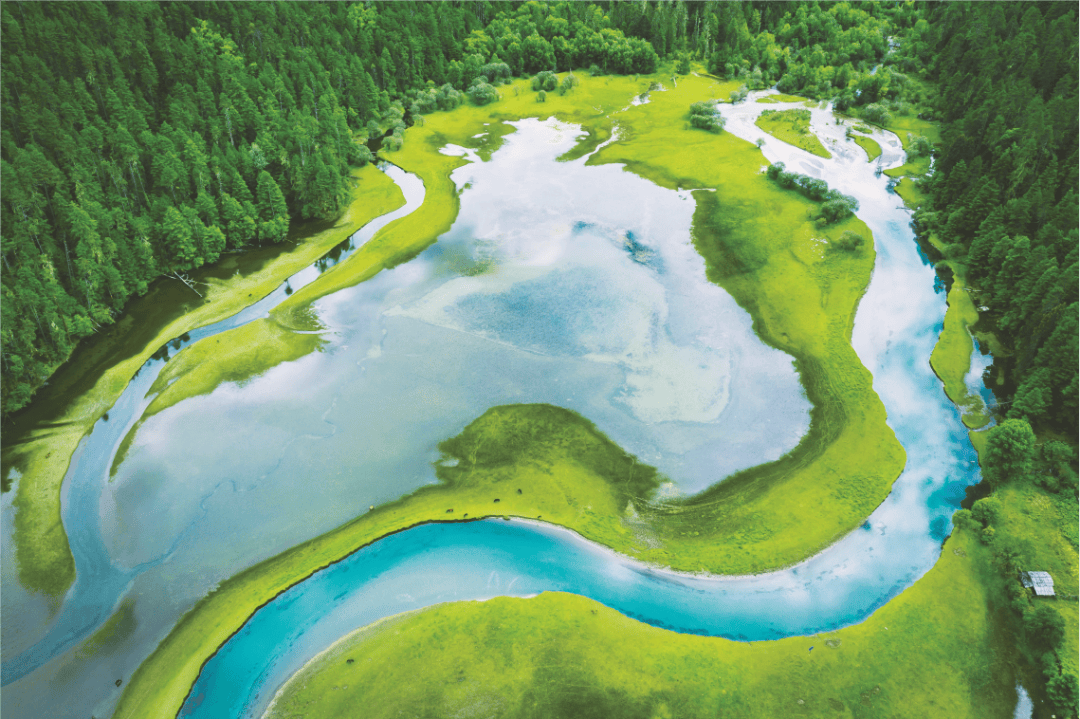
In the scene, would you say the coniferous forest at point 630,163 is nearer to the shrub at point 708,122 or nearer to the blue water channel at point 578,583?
the shrub at point 708,122

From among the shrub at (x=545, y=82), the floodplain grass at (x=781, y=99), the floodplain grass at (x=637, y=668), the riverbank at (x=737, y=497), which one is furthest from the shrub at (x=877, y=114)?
the floodplain grass at (x=637, y=668)

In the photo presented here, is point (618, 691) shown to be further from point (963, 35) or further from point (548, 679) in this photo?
point (963, 35)

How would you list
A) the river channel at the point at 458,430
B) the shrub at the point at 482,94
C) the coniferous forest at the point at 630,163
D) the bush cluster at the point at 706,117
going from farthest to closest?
the shrub at the point at 482,94
the bush cluster at the point at 706,117
the coniferous forest at the point at 630,163
the river channel at the point at 458,430

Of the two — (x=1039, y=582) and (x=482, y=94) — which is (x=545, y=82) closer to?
(x=482, y=94)

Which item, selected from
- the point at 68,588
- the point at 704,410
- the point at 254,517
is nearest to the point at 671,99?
the point at 704,410

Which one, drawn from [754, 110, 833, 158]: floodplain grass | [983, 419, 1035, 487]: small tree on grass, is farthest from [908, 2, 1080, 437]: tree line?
[754, 110, 833, 158]: floodplain grass

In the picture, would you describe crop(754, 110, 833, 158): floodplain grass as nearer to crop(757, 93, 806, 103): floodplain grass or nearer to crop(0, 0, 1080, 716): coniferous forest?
crop(0, 0, 1080, 716): coniferous forest

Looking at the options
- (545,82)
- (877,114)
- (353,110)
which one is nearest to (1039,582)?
(877,114)
